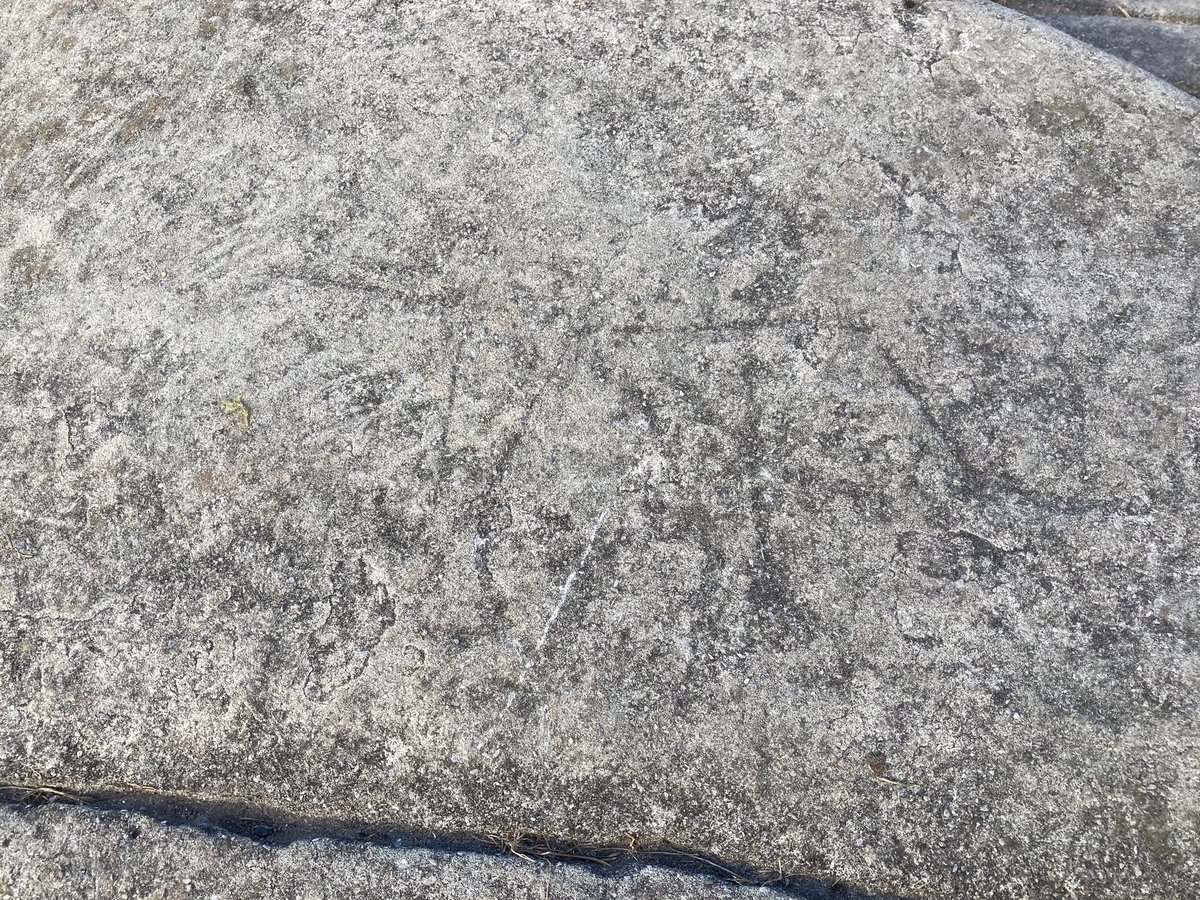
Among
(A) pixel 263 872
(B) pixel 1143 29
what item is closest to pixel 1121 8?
(B) pixel 1143 29

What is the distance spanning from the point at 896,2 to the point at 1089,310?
89 cm

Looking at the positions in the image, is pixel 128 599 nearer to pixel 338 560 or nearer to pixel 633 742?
pixel 338 560

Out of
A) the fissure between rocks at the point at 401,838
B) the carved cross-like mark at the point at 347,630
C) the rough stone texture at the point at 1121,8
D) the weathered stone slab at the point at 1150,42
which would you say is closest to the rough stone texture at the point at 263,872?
the fissure between rocks at the point at 401,838

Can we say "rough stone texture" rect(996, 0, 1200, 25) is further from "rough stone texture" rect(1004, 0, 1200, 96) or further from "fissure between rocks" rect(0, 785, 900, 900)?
"fissure between rocks" rect(0, 785, 900, 900)

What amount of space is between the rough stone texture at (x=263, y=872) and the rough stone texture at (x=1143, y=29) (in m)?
2.33

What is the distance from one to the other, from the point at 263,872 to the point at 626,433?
3.03 feet

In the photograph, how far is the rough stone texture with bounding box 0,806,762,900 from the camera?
56.4 inches

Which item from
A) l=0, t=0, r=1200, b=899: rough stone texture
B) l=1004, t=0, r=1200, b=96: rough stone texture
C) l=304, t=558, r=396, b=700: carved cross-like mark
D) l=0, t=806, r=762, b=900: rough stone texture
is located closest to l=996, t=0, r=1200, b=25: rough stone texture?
l=1004, t=0, r=1200, b=96: rough stone texture

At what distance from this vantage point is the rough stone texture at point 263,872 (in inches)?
56.4

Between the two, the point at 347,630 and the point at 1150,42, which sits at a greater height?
the point at 1150,42

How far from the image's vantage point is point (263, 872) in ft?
4.80

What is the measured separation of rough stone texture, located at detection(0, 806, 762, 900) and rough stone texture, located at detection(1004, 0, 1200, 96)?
→ 91.6 inches

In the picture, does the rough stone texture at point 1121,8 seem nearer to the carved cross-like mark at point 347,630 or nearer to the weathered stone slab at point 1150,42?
the weathered stone slab at point 1150,42

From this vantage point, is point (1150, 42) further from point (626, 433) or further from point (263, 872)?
point (263, 872)
